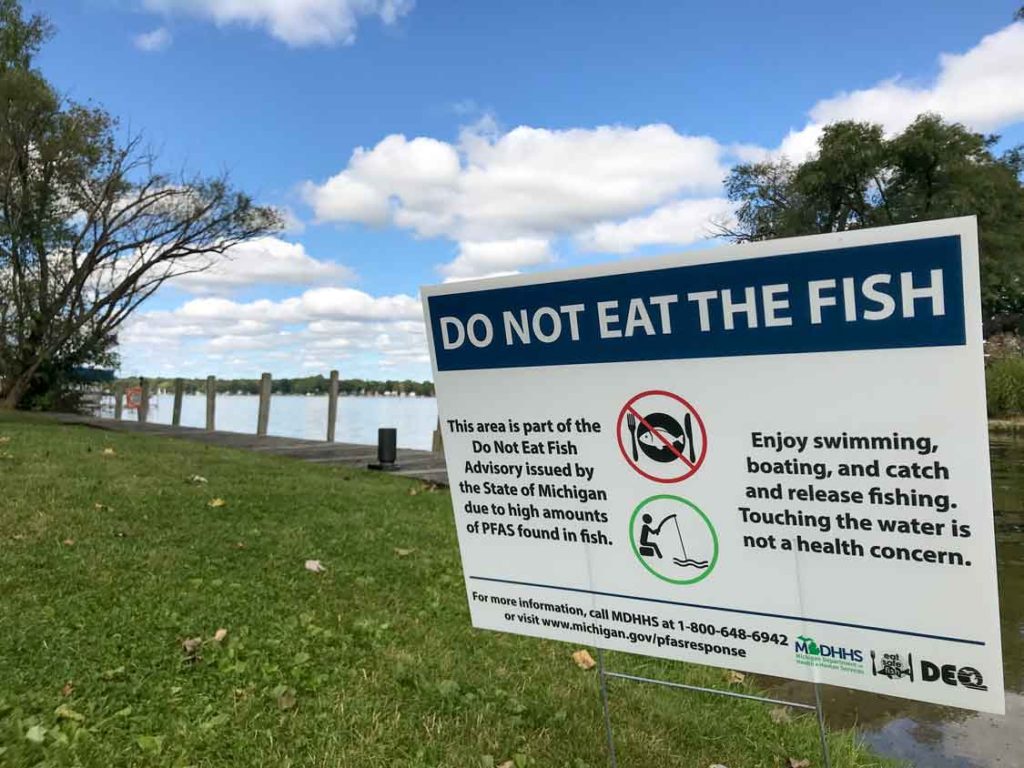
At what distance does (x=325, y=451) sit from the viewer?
534 inches

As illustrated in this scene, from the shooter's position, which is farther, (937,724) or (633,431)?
(937,724)

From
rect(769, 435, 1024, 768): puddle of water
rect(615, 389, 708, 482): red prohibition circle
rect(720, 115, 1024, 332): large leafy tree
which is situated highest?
rect(720, 115, 1024, 332): large leafy tree

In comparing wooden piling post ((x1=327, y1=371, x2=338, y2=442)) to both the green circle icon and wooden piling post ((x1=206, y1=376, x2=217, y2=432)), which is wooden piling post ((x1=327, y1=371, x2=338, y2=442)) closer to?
wooden piling post ((x1=206, y1=376, x2=217, y2=432))

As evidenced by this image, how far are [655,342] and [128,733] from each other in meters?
2.45

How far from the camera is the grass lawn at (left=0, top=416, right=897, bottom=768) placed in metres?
2.89

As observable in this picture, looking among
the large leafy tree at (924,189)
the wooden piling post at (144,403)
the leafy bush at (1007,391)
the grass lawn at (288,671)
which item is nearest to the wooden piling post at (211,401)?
the wooden piling post at (144,403)

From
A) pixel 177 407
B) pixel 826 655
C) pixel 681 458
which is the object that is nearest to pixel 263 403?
pixel 177 407

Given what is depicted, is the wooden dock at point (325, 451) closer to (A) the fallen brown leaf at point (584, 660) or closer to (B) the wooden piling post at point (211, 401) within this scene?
(B) the wooden piling post at point (211, 401)

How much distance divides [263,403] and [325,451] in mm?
4470

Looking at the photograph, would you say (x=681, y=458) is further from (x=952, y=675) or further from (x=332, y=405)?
(x=332, y=405)

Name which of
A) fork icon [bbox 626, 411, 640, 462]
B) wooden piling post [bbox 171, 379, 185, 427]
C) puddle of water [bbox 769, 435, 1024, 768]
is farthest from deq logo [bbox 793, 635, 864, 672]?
wooden piling post [bbox 171, 379, 185, 427]

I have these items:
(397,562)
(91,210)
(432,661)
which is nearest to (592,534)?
(432,661)

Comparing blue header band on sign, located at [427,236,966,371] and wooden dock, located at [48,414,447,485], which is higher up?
blue header band on sign, located at [427,236,966,371]

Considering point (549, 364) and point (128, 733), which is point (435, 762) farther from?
point (549, 364)
